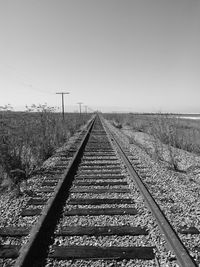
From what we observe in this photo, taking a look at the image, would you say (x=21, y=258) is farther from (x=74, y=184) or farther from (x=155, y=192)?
(x=155, y=192)

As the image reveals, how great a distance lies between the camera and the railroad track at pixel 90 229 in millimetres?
2436

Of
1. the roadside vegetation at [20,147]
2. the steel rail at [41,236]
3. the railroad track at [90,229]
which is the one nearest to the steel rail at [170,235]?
the railroad track at [90,229]

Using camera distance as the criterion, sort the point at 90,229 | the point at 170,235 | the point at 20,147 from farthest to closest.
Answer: the point at 20,147
the point at 90,229
the point at 170,235

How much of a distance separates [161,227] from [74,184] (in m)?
2.47

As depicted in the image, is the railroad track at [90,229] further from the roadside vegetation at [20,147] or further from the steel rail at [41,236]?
the roadside vegetation at [20,147]

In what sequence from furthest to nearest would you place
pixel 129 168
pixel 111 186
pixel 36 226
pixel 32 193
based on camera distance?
pixel 129 168, pixel 111 186, pixel 32 193, pixel 36 226

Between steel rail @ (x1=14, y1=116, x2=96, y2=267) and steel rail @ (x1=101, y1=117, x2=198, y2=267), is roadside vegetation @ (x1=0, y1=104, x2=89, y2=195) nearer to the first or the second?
steel rail @ (x1=14, y1=116, x2=96, y2=267)

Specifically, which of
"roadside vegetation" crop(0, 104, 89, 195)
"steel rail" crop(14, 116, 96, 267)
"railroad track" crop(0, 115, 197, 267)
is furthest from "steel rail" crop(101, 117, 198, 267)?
"roadside vegetation" crop(0, 104, 89, 195)

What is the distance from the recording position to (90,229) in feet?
9.91

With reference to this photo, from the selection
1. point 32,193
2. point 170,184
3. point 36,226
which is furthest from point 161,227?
point 32,193

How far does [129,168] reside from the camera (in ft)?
20.4

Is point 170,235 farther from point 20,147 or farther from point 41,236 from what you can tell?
point 20,147

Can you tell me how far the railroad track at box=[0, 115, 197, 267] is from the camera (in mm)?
2436

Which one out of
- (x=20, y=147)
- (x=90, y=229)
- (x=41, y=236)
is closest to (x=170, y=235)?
(x=90, y=229)
